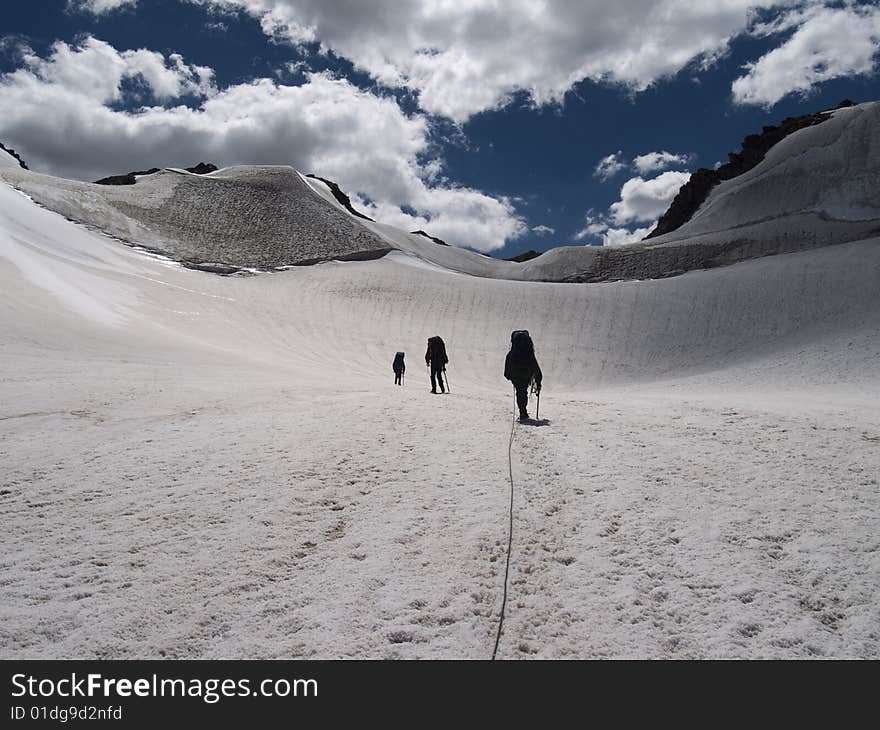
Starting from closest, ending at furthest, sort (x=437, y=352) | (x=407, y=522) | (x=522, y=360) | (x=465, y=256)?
(x=407, y=522), (x=522, y=360), (x=437, y=352), (x=465, y=256)

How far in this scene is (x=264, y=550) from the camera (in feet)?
14.1

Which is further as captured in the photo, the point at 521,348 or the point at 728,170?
the point at 728,170

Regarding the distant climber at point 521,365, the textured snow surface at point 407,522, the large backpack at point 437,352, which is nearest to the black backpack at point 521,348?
the distant climber at point 521,365

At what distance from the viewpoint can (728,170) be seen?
5994 centimetres

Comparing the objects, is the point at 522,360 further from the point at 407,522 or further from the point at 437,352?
the point at 407,522

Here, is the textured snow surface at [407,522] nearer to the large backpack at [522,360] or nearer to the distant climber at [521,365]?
the distant climber at [521,365]

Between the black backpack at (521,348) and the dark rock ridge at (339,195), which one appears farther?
the dark rock ridge at (339,195)

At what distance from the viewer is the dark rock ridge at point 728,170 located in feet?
193

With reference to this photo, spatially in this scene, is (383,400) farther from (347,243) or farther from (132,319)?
(347,243)

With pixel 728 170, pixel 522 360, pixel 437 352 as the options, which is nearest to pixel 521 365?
pixel 522 360

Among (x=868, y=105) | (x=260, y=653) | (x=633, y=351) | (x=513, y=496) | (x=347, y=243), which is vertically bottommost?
(x=260, y=653)

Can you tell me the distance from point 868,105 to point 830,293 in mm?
40224

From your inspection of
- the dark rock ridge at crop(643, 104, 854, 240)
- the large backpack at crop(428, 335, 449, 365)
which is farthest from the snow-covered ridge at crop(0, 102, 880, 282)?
the large backpack at crop(428, 335, 449, 365)
